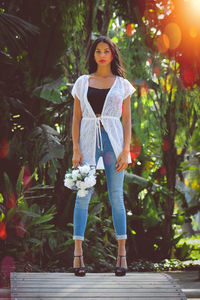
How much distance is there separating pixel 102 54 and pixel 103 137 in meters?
0.63

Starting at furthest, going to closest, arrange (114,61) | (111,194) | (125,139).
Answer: (114,61)
(125,139)
(111,194)

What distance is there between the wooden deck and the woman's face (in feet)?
5.27

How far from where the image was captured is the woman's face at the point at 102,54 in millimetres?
4311

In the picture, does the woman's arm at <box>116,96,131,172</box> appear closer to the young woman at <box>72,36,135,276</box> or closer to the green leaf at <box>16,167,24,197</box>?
the young woman at <box>72,36,135,276</box>

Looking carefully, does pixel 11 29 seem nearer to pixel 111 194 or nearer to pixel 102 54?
pixel 102 54

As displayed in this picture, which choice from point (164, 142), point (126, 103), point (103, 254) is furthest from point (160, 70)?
point (126, 103)

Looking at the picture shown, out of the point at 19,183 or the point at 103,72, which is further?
the point at 19,183

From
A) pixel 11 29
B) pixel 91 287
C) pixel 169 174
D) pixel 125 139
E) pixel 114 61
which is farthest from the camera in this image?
→ pixel 169 174

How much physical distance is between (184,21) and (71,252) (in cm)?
342

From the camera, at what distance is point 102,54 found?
4.30 m

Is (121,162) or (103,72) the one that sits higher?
(103,72)

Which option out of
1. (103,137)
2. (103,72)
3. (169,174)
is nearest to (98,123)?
(103,137)

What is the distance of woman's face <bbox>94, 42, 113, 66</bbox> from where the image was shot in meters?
4.31

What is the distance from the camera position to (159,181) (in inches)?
395
